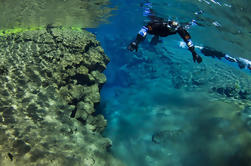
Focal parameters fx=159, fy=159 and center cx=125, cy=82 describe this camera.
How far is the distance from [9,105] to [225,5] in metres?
11.1

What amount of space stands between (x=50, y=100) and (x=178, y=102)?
5.69 m

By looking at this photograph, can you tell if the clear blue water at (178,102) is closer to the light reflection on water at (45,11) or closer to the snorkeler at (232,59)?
the light reflection on water at (45,11)

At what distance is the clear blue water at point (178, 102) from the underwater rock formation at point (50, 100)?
4.48 feet

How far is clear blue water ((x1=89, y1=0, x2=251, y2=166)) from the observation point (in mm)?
4523

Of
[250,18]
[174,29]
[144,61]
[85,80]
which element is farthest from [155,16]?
[85,80]

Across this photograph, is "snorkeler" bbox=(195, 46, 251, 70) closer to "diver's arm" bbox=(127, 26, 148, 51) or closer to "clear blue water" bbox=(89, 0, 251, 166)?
"clear blue water" bbox=(89, 0, 251, 166)

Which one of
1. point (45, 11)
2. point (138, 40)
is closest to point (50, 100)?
point (138, 40)

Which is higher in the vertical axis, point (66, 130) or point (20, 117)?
point (20, 117)

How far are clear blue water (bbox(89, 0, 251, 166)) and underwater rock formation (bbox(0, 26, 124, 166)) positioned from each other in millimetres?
1365

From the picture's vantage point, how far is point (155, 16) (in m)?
13.5

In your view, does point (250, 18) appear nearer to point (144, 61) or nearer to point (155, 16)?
point (155, 16)

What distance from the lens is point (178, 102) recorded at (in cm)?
779

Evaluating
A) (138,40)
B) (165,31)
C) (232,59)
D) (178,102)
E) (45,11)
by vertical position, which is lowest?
(232,59)

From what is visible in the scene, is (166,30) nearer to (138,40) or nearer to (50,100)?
(138,40)
